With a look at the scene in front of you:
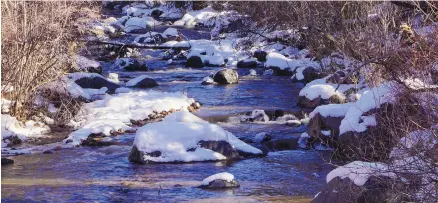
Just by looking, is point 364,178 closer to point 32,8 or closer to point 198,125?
point 198,125

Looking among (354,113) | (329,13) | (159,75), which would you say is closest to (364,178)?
(354,113)

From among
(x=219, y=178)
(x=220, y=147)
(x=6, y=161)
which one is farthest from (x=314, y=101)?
(x=6, y=161)

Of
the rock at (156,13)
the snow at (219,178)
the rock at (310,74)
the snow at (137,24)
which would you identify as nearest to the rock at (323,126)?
the snow at (219,178)

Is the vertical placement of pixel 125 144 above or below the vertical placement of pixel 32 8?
below

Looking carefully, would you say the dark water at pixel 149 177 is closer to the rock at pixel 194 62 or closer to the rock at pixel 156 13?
the rock at pixel 194 62

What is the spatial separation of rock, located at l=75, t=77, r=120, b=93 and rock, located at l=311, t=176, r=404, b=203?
509 inches

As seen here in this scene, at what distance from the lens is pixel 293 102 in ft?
61.6

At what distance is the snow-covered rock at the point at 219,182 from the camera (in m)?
10.9

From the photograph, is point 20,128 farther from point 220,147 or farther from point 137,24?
point 137,24

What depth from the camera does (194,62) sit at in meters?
26.8

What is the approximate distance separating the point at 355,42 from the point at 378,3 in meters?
1.80

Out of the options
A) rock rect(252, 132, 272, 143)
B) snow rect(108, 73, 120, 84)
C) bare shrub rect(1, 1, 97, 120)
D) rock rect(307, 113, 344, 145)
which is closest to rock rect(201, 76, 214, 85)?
snow rect(108, 73, 120, 84)

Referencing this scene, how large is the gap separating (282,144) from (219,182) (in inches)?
135

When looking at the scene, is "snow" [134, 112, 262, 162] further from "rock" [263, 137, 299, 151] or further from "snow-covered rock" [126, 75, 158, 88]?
"snow-covered rock" [126, 75, 158, 88]
